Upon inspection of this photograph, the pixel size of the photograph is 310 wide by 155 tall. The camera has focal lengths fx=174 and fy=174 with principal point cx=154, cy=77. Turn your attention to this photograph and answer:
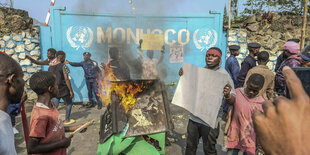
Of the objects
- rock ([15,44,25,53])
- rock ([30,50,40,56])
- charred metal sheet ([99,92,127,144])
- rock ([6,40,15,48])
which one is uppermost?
rock ([6,40,15,48])

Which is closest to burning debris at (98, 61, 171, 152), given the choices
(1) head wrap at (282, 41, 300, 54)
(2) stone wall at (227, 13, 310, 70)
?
(1) head wrap at (282, 41, 300, 54)

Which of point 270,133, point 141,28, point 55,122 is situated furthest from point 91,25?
point 270,133

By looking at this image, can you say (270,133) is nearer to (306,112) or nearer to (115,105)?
(306,112)

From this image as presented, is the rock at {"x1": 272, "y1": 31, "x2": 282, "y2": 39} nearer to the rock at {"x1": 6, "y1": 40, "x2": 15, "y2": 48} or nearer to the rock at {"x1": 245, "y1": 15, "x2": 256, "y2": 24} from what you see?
the rock at {"x1": 245, "y1": 15, "x2": 256, "y2": 24}

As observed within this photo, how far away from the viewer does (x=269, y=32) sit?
746 cm

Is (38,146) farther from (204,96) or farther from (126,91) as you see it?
(204,96)

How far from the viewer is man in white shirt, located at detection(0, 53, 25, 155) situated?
1.08 metres

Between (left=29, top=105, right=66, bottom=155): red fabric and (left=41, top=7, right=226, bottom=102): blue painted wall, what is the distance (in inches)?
203

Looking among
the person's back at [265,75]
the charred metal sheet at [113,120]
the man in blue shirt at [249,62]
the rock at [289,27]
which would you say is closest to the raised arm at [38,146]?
the charred metal sheet at [113,120]

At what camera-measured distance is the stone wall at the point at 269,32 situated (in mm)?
7430

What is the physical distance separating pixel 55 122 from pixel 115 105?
1.23 metres

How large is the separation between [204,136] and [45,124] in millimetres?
2378

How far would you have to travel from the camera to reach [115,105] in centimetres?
318

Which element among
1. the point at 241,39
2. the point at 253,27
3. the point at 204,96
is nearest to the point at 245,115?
the point at 204,96
